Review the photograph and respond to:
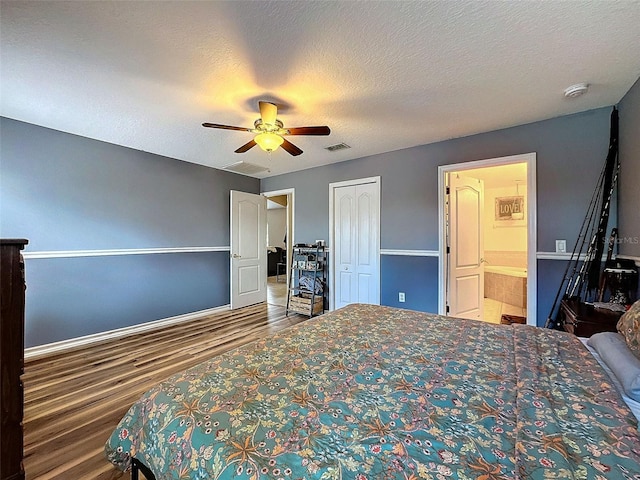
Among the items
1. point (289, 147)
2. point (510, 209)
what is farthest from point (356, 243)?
point (510, 209)

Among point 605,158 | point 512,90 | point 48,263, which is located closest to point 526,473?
point 512,90

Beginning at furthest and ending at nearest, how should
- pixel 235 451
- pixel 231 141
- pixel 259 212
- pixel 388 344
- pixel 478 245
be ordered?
1. pixel 259 212
2. pixel 478 245
3. pixel 231 141
4. pixel 388 344
5. pixel 235 451

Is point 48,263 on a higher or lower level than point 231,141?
lower

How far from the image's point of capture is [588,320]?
1864 millimetres

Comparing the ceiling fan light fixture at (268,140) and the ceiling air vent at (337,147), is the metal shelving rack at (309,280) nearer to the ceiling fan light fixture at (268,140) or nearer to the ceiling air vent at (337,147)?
the ceiling air vent at (337,147)

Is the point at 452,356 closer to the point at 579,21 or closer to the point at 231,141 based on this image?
the point at 579,21

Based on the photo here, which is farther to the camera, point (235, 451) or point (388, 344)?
point (388, 344)

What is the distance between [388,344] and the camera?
1.51m

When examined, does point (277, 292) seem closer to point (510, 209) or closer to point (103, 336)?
point (103, 336)

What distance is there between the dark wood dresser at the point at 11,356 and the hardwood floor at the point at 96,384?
1.16 ft

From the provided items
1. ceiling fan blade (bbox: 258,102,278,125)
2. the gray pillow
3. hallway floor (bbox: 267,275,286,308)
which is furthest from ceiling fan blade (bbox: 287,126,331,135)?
hallway floor (bbox: 267,275,286,308)

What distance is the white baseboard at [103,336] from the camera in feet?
9.43

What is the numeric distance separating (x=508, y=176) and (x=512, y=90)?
3.15 m

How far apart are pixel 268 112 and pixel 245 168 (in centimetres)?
249
